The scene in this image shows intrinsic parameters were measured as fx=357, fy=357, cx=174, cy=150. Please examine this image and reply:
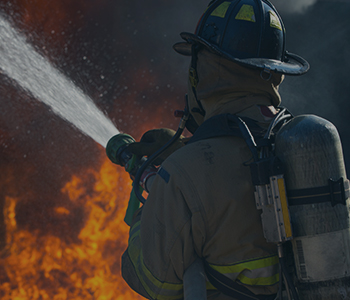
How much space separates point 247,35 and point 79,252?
5484mm

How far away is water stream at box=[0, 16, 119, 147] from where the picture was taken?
5.23 metres

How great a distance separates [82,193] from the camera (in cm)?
632

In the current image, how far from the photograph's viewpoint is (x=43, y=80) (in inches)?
225

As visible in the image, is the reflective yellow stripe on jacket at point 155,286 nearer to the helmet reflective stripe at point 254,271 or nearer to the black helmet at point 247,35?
the helmet reflective stripe at point 254,271

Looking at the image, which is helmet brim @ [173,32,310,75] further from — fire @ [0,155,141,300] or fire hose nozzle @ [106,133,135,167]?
fire @ [0,155,141,300]

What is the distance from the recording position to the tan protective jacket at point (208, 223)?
1658 millimetres

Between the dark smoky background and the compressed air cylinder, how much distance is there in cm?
441

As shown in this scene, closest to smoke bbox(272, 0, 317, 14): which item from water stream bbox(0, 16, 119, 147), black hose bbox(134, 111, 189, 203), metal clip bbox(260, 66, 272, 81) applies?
water stream bbox(0, 16, 119, 147)

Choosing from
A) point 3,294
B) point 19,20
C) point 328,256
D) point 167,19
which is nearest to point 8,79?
point 19,20

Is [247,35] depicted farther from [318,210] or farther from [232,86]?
[318,210]

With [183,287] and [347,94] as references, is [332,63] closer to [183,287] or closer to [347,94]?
[347,94]

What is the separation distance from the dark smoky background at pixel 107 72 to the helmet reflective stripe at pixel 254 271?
4.46 m

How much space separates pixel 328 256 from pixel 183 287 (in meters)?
0.67

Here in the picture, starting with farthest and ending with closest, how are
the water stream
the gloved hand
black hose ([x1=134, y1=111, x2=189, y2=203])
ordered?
1. the water stream
2. the gloved hand
3. black hose ([x1=134, y1=111, x2=189, y2=203])
